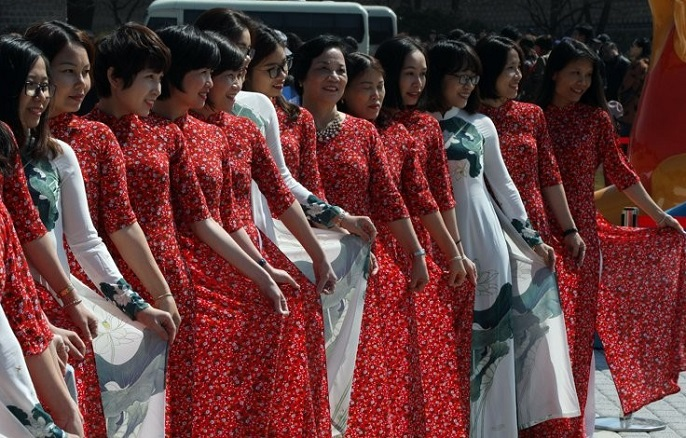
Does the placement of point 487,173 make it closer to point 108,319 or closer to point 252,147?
point 252,147

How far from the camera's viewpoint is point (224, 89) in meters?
4.82

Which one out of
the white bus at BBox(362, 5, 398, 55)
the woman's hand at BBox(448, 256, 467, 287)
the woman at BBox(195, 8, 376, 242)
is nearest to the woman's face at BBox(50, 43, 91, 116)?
the woman at BBox(195, 8, 376, 242)

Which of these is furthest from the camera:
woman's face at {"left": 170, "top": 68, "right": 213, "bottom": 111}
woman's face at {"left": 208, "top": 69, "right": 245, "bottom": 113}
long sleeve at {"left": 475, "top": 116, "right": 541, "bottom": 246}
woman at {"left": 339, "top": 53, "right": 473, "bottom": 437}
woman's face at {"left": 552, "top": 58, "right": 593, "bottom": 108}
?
woman's face at {"left": 552, "top": 58, "right": 593, "bottom": 108}

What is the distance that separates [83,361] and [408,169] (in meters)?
2.13

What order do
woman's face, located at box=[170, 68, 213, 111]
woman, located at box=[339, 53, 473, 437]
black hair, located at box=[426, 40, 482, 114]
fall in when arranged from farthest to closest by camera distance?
black hair, located at box=[426, 40, 482, 114] → woman, located at box=[339, 53, 473, 437] → woman's face, located at box=[170, 68, 213, 111]

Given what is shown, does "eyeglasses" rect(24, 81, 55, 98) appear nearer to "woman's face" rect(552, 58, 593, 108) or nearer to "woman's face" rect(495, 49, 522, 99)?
"woman's face" rect(495, 49, 522, 99)

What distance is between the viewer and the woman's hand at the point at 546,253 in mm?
6164

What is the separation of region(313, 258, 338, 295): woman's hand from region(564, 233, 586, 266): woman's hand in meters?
1.74

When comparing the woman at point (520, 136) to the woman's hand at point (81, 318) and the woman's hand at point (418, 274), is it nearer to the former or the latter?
the woman's hand at point (418, 274)

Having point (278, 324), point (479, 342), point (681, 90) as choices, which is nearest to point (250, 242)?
point (278, 324)

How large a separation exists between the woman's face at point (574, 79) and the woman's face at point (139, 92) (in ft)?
8.78

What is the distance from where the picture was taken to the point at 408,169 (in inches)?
223

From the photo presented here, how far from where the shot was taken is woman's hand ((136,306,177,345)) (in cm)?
397

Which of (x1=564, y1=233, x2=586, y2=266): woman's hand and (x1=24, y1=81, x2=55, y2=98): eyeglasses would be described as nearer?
(x1=24, y1=81, x2=55, y2=98): eyeglasses
